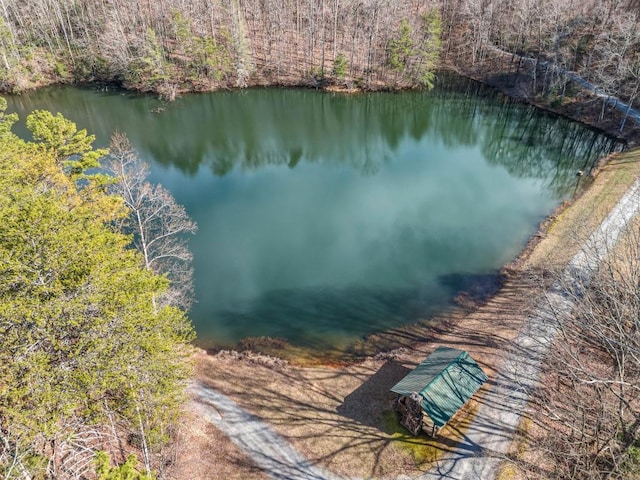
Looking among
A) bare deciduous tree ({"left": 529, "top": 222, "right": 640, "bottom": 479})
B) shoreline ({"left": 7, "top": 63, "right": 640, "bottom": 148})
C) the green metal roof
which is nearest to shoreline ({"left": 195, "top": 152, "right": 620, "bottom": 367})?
the green metal roof

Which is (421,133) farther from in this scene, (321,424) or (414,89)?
(321,424)

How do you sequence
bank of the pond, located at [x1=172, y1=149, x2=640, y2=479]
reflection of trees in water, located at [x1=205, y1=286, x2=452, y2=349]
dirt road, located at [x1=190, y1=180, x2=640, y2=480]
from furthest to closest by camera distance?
reflection of trees in water, located at [x1=205, y1=286, x2=452, y2=349] → bank of the pond, located at [x1=172, y1=149, x2=640, y2=479] → dirt road, located at [x1=190, y1=180, x2=640, y2=480]

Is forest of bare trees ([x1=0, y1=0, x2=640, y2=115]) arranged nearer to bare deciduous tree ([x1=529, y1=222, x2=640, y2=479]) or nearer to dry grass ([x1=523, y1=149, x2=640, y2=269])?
dry grass ([x1=523, y1=149, x2=640, y2=269])

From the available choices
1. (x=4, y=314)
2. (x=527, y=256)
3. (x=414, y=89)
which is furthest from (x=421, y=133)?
(x=4, y=314)

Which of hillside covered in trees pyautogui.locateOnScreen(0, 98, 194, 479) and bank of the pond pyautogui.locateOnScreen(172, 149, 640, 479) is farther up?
hillside covered in trees pyautogui.locateOnScreen(0, 98, 194, 479)

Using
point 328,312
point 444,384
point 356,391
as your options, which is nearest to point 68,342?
point 356,391
